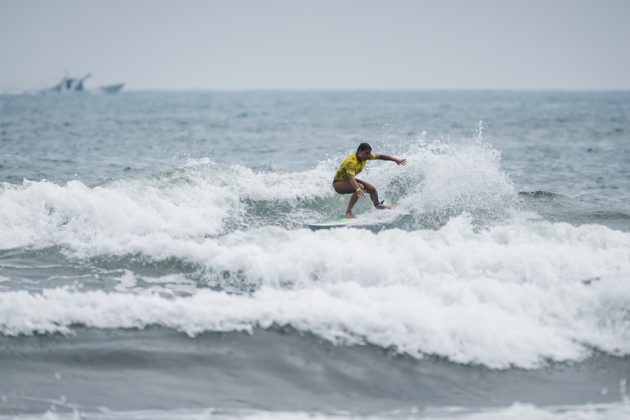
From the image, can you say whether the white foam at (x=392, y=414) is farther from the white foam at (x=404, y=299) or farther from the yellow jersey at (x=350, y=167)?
the yellow jersey at (x=350, y=167)

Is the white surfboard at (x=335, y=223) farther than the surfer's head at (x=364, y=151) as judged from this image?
No

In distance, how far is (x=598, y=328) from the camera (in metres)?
7.98

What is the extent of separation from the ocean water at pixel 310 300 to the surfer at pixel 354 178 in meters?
0.44

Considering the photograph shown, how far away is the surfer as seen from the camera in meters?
13.0

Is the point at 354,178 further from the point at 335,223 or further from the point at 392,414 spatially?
the point at 392,414

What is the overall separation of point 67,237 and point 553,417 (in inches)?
320

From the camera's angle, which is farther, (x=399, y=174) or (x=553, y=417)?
(x=399, y=174)

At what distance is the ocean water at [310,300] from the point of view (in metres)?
6.62

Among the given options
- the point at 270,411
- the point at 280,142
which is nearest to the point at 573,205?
the point at 270,411

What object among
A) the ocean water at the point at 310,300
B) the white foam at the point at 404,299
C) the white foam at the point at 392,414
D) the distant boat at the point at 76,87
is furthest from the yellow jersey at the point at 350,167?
the distant boat at the point at 76,87

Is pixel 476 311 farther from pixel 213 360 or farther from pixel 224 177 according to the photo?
pixel 224 177

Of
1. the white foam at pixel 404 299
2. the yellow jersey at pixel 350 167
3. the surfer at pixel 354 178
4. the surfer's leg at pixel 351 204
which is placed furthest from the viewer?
the yellow jersey at pixel 350 167

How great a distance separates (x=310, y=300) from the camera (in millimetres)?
8383

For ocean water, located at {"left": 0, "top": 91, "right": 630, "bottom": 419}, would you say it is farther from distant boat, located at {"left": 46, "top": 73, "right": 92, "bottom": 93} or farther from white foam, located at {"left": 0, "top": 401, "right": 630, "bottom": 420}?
distant boat, located at {"left": 46, "top": 73, "right": 92, "bottom": 93}
